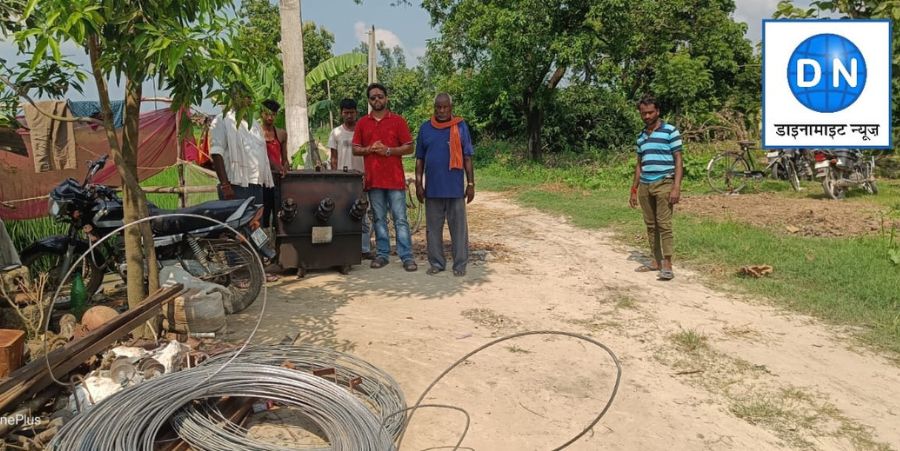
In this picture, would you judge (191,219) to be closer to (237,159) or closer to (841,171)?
(237,159)

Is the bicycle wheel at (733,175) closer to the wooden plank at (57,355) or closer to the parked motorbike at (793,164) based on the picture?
the parked motorbike at (793,164)

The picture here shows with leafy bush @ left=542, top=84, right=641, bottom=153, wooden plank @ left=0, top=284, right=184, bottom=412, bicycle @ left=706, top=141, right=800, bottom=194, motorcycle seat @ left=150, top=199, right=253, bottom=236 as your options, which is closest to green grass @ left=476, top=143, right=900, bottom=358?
bicycle @ left=706, top=141, right=800, bottom=194

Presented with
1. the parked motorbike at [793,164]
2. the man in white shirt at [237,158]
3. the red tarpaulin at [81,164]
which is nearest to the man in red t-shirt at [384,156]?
the man in white shirt at [237,158]

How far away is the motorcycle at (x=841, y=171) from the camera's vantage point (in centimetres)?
1113

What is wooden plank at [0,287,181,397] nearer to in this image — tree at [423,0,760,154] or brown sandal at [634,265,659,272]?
brown sandal at [634,265,659,272]

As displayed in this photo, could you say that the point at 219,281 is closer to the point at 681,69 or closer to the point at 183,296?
the point at 183,296

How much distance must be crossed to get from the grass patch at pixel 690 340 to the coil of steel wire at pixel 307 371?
80.6 inches

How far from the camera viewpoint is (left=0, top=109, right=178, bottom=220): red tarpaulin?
675cm

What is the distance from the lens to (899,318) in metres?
4.64

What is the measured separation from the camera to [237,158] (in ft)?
19.1

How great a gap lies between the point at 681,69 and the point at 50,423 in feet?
69.0

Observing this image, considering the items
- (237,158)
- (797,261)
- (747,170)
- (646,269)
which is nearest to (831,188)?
(747,170)

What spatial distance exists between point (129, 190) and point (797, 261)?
6.18m

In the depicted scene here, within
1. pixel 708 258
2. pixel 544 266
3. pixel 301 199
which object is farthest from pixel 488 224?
pixel 301 199
